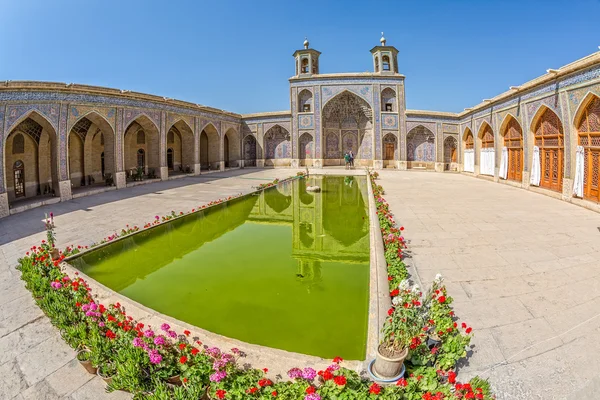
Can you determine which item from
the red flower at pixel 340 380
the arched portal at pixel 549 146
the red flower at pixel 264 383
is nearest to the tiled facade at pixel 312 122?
the arched portal at pixel 549 146

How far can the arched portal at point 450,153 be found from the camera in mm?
21133

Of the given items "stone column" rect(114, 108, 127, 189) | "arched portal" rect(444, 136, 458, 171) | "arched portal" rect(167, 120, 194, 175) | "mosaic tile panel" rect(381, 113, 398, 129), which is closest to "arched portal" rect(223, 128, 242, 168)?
"arched portal" rect(167, 120, 194, 175)

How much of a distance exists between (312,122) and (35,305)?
65.9 feet

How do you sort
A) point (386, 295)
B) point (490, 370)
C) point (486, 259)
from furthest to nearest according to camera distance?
1. point (486, 259)
2. point (386, 295)
3. point (490, 370)

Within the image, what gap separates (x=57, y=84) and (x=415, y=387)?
1295 cm

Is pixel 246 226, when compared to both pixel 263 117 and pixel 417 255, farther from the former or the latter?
pixel 263 117

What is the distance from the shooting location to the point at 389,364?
244cm

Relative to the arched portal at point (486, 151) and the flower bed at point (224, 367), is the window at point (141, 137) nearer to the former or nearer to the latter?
the flower bed at point (224, 367)

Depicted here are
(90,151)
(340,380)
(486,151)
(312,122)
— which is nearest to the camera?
(340,380)

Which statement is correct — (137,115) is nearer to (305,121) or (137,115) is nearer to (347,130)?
(305,121)

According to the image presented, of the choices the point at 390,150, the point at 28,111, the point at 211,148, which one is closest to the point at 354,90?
the point at 390,150

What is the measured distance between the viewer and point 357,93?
21.9 meters

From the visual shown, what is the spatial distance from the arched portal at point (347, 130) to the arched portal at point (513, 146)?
9.36 m

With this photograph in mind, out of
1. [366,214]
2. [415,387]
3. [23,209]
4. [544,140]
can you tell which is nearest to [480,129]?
[544,140]
